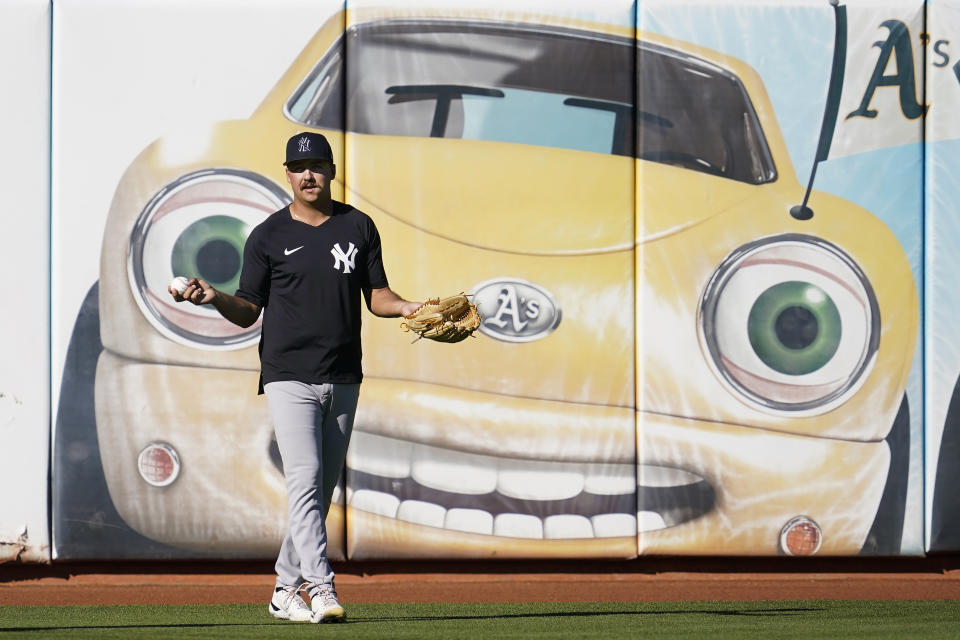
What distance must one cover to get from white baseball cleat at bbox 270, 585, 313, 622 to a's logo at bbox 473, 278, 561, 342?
2267mm

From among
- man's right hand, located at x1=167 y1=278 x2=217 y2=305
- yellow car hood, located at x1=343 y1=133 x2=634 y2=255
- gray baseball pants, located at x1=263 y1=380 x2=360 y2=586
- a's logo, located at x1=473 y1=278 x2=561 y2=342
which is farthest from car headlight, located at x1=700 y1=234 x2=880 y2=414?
man's right hand, located at x1=167 y1=278 x2=217 y2=305

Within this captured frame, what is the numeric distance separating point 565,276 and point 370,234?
2.12 meters

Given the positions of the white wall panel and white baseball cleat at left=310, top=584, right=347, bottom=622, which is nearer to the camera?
white baseball cleat at left=310, top=584, right=347, bottom=622

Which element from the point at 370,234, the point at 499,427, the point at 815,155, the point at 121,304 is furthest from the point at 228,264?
the point at 815,155

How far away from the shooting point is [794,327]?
22.5 ft

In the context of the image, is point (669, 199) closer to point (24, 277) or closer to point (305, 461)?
point (305, 461)

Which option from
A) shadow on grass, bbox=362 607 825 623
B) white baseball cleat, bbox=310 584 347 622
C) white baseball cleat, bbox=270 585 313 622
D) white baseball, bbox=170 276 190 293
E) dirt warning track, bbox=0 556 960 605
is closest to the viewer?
white baseball, bbox=170 276 190 293

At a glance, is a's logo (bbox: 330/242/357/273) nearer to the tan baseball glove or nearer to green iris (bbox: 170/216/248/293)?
the tan baseball glove

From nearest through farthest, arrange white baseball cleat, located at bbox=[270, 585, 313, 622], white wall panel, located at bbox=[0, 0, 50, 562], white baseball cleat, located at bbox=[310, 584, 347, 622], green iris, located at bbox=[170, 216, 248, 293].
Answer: white baseball cleat, located at bbox=[310, 584, 347, 622]
white baseball cleat, located at bbox=[270, 585, 313, 622]
white wall panel, located at bbox=[0, 0, 50, 562]
green iris, located at bbox=[170, 216, 248, 293]

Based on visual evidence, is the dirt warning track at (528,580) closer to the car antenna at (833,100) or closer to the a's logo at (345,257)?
the car antenna at (833,100)

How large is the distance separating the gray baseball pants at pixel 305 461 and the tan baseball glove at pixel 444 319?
0.35 metres

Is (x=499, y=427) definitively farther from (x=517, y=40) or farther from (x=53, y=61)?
(x=53, y=61)

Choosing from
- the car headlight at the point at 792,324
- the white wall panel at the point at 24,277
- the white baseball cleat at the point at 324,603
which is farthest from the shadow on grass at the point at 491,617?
the white wall panel at the point at 24,277

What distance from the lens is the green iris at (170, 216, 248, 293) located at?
21.8ft
